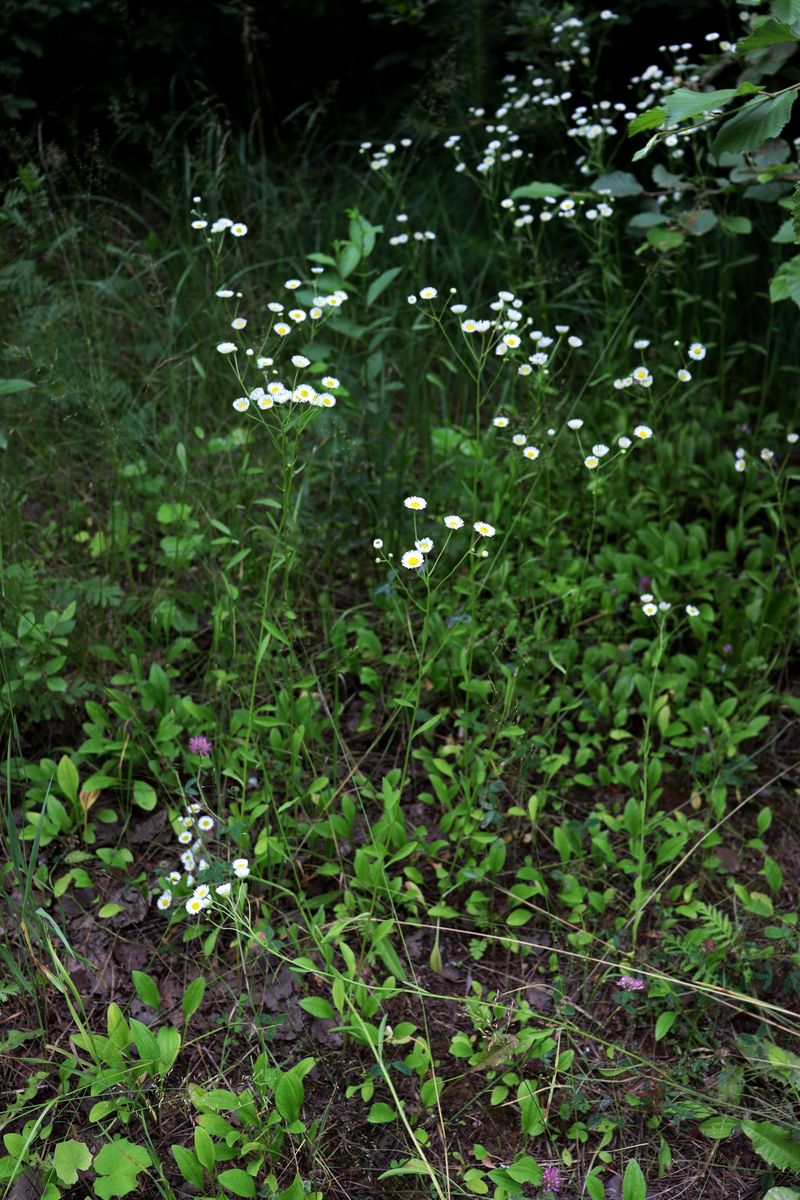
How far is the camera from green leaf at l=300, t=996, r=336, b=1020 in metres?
1.70

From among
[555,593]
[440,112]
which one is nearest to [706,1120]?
[555,593]

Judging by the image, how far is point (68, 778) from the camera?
2020 mm

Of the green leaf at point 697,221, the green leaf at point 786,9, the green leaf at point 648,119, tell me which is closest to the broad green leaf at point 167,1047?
the green leaf at point 648,119

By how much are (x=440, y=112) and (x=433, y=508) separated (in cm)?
188

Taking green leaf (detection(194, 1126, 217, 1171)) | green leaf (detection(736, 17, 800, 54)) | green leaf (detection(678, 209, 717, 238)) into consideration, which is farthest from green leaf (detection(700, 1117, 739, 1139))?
green leaf (detection(678, 209, 717, 238))

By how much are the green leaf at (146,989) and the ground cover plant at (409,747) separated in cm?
4

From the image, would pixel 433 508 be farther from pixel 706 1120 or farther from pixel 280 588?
pixel 706 1120

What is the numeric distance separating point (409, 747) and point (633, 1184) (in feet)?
2.45

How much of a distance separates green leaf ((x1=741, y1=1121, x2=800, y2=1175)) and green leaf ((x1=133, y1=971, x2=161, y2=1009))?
0.97 m

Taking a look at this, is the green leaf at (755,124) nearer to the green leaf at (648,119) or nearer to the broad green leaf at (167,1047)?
the green leaf at (648,119)

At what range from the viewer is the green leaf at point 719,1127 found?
1571 mm

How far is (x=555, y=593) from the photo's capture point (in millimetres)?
2416

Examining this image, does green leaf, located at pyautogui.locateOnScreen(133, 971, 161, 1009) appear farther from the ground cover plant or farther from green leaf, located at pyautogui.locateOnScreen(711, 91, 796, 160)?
green leaf, located at pyautogui.locateOnScreen(711, 91, 796, 160)

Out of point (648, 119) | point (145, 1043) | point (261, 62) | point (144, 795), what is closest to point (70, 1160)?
point (145, 1043)
